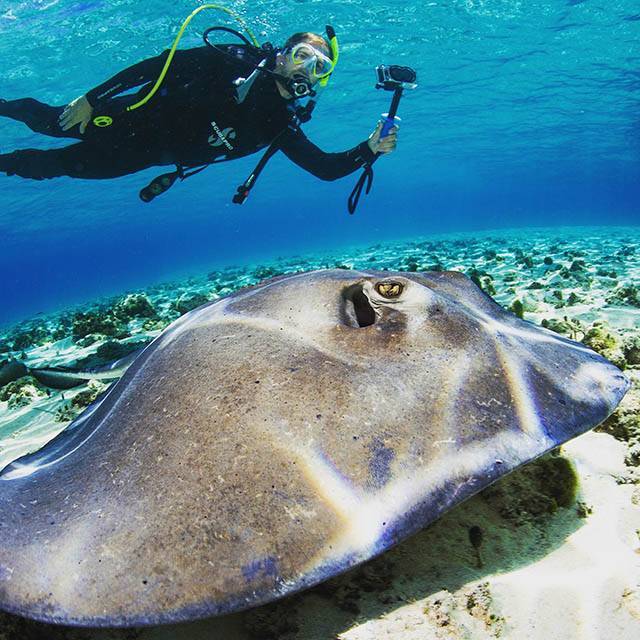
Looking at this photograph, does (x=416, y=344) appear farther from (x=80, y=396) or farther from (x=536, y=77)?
(x=536, y=77)

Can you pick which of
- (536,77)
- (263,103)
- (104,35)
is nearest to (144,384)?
(263,103)

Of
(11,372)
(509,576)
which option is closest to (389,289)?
(509,576)

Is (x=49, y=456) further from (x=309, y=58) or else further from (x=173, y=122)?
(x=309, y=58)

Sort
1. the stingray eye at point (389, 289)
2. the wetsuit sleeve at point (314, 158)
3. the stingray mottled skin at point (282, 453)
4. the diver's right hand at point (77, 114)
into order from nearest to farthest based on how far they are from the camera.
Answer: the stingray mottled skin at point (282, 453) < the stingray eye at point (389, 289) < the diver's right hand at point (77, 114) < the wetsuit sleeve at point (314, 158)

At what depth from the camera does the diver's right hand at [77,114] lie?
6.84 metres

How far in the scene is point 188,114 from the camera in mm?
7609

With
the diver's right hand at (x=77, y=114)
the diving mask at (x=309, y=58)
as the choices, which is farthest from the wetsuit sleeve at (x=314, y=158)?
the diver's right hand at (x=77, y=114)

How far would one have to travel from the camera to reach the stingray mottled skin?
1212 millimetres

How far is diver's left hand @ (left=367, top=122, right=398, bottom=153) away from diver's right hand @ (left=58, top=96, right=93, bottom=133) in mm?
4749

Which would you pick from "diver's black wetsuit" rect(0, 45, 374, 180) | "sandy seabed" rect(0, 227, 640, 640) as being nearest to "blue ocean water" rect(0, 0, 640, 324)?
"diver's black wetsuit" rect(0, 45, 374, 180)

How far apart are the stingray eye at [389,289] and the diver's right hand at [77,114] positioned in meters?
7.05

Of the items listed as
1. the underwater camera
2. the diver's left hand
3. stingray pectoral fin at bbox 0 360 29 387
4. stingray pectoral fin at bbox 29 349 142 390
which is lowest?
stingray pectoral fin at bbox 0 360 29 387

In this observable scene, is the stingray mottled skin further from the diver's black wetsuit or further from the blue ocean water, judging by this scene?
the blue ocean water

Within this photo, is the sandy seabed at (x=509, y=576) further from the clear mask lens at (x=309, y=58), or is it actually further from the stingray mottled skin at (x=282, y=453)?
the clear mask lens at (x=309, y=58)
